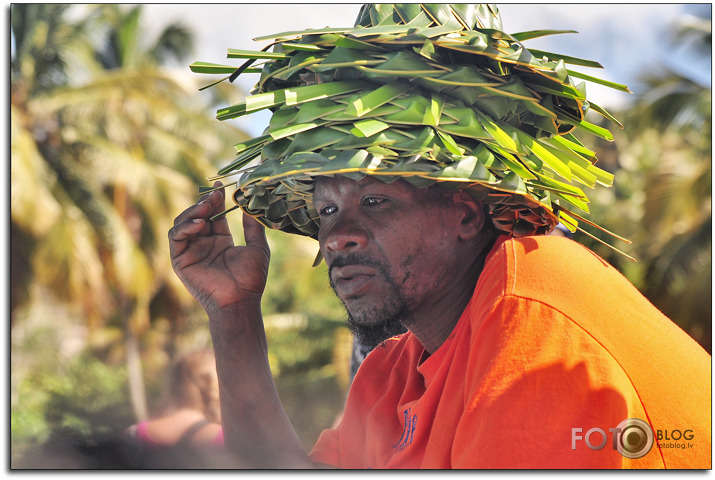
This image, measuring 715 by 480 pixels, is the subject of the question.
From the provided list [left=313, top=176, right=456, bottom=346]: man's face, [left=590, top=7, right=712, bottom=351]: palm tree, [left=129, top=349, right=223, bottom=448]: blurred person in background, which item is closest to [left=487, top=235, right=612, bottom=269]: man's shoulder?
[left=313, top=176, right=456, bottom=346]: man's face

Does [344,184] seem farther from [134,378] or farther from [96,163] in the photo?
[134,378]

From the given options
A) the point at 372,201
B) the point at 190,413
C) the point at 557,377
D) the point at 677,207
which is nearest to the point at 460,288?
the point at 372,201

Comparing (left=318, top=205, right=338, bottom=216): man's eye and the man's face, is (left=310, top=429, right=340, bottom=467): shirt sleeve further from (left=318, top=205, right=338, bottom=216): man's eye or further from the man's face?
(left=318, top=205, right=338, bottom=216): man's eye

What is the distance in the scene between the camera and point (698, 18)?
1185 centimetres

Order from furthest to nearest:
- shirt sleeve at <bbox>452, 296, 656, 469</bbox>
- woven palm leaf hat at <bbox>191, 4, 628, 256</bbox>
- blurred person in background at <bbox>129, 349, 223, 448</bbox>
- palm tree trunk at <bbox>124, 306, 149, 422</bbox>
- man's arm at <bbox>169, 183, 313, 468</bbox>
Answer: palm tree trunk at <bbox>124, 306, 149, 422</bbox>
blurred person in background at <bbox>129, 349, 223, 448</bbox>
man's arm at <bbox>169, 183, 313, 468</bbox>
woven palm leaf hat at <bbox>191, 4, 628, 256</bbox>
shirt sleeve at <bbox>452, 296, 656, 469</bbox>

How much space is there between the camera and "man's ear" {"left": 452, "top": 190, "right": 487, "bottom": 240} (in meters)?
2.11

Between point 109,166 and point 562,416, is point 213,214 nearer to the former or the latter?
point 562,416

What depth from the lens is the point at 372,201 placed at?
6.87ft

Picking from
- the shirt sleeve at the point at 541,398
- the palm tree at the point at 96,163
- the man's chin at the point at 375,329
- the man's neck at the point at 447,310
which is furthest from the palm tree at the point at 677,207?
the shirt sleeve at the point at 541,398

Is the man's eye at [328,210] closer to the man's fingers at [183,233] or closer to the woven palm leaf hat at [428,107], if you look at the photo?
the woven palm leaf hat at [428,107]

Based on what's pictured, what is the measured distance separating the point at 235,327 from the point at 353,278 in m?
0.61

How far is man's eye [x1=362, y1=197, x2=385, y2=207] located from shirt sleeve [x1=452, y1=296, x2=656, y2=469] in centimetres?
58

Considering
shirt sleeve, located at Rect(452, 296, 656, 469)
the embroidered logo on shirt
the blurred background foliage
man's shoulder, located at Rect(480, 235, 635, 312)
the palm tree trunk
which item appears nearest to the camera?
shirt sleeve, located at Rect(452, 296, 656, 469)

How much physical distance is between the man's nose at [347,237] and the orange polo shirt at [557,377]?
0.35 metres
